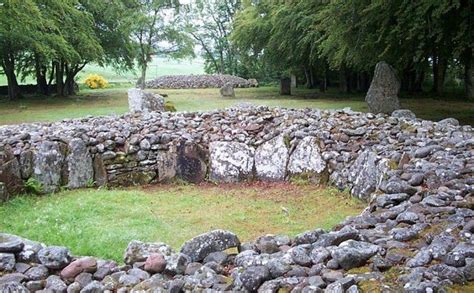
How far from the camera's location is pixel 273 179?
7648 millimetres

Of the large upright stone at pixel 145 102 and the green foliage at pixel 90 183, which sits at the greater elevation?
the large upright stone at pixel 145 102

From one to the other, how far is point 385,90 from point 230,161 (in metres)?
6.33

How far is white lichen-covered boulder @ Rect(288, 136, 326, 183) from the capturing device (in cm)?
739

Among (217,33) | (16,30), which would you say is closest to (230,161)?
(16,30)

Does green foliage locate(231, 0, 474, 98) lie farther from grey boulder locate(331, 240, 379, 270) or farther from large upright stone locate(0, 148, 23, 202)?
grey boulder locate(331, 240, 379, 270)

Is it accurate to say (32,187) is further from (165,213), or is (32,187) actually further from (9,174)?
(165,213)

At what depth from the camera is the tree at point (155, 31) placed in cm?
2853

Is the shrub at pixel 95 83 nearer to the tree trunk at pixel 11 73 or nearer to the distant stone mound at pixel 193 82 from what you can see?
the distant stone mound at pixel 193 82

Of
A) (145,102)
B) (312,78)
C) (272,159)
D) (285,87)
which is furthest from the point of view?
(312,78)

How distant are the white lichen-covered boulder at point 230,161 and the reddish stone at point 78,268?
454 centimetres

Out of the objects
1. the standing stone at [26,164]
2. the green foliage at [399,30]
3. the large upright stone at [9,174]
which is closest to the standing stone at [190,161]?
the standing stone at [26,164]

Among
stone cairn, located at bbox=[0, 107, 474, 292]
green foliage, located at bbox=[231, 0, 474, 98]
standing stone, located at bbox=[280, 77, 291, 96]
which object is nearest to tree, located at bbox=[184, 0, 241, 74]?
standing stone, located at bbox=[280, 77, 291, 96]

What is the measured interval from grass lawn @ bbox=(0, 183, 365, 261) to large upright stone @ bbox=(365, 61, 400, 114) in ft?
20.2

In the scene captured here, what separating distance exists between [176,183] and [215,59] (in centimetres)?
4214
